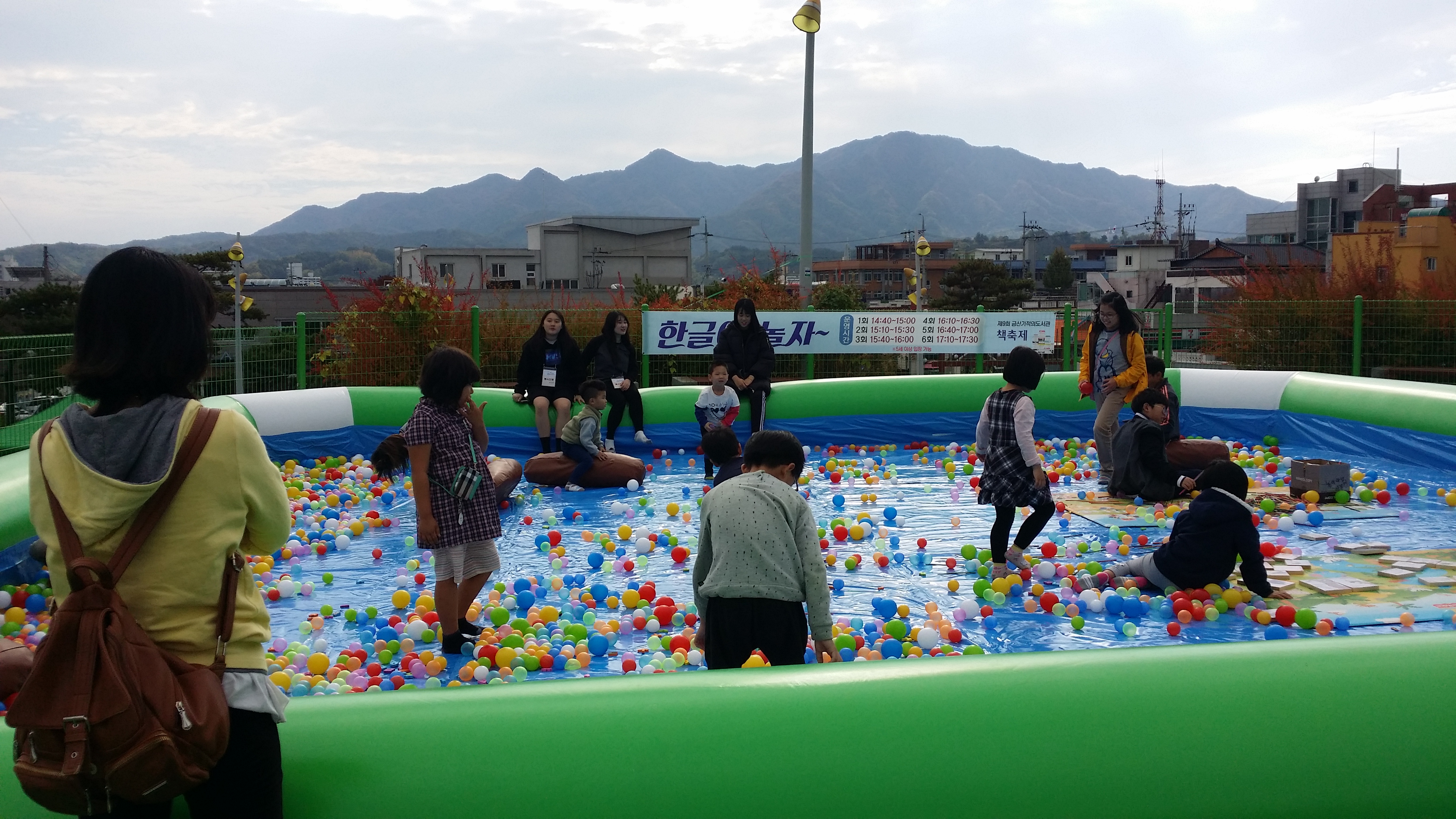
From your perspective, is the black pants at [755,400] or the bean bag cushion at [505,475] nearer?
the bean bag cushion at [505,475]

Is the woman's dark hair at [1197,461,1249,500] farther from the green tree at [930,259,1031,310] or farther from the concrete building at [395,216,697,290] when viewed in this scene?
the concrete building at [395,216,697,290]

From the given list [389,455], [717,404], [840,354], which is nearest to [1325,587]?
[389,455]

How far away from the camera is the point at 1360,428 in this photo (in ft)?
33.5

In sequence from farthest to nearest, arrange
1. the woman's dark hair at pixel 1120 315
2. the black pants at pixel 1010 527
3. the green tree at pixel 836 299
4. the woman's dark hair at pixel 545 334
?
1. the green tree at pixel 836 299
2. the woman's dark hair at pixel 545 334
3. the woman's dark hair at pixel 1120 315
4. the black pants at pixel 1010 527

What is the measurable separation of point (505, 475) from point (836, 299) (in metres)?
13.1

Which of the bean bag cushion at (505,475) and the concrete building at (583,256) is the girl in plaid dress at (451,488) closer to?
the bean bag cushion at (505,475)

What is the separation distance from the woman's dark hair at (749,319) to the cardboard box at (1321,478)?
4.84 metres

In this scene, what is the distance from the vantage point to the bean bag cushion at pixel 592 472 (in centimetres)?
908

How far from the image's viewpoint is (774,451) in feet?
12.0

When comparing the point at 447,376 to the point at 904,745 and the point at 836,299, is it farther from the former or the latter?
the point at 836,299

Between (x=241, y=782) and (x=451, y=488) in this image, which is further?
(x=451, y=488)

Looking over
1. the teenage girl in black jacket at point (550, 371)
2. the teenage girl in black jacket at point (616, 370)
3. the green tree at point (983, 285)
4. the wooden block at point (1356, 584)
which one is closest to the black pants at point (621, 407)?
the teenage girl in black jacket at point (616, 370)

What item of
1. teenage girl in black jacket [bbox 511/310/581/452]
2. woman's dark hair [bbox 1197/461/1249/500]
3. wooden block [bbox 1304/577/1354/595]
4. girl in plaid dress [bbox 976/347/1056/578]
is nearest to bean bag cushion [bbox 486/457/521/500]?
teenage girl in black jacket [bbox 511/310/581/452]

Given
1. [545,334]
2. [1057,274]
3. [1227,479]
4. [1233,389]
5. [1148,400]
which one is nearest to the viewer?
[1227,479]
